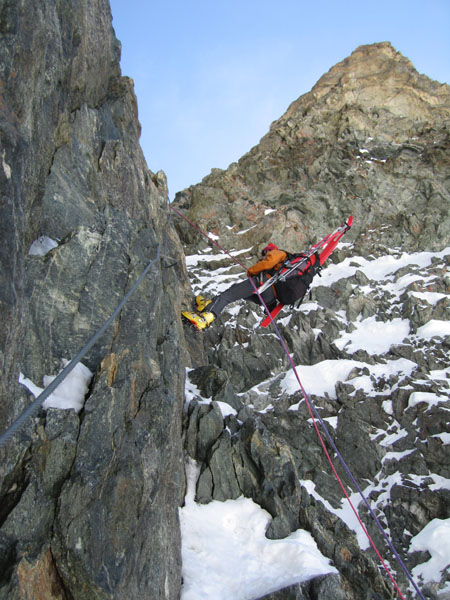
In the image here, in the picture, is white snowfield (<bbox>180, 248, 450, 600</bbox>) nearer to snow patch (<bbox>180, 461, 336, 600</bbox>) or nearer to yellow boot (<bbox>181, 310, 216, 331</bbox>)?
snow patch (<bbox>180, 461, 336, 600</bbox>)

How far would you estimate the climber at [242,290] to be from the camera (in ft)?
28.3

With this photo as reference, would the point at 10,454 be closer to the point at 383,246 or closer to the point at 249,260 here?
the point at 249,260

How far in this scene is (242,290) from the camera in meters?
8.90

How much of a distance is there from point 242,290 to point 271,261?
85cm

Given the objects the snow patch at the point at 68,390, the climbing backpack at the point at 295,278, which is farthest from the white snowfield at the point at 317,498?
the climbing backpack at the point at 295,278

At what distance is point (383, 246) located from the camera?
30344 mm

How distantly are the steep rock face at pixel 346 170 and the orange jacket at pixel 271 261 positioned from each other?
21.9 meters

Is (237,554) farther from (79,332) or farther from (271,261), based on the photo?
(271,261)

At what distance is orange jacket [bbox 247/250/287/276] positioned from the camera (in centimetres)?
861

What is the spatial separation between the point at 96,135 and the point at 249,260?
2091 centimetres

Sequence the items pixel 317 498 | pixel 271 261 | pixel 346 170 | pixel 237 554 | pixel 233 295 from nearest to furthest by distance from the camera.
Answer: pixel 237 554 < pixel 271 261 < pixel 233 295 < pixel 317 498 < pixel 346 170

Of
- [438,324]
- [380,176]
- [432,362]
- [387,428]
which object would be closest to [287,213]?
[380,176]

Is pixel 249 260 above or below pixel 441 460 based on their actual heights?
above

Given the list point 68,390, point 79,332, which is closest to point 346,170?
point 79,332
